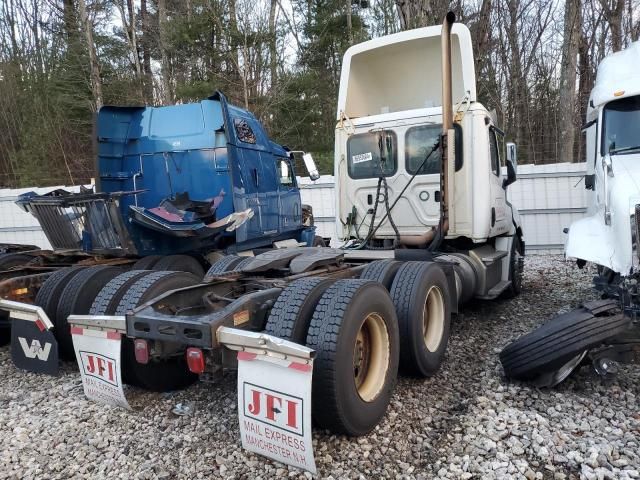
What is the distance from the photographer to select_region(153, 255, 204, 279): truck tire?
19.4 ft

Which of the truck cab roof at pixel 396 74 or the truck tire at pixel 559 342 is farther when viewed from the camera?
the truck cab roof at pixel 396 74

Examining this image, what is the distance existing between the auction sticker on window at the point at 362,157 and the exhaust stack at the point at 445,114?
119cm

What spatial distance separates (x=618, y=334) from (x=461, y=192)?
286 centimetres

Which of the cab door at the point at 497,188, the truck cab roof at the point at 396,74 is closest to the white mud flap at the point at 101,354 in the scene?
the truck cab roof at the point at 396,74

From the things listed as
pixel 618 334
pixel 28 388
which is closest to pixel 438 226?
pixel 618 334

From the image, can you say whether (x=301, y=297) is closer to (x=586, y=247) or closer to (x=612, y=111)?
(x=586, y=247)

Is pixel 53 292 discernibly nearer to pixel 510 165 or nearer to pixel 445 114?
pixel 445 114

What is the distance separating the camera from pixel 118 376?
321 cm

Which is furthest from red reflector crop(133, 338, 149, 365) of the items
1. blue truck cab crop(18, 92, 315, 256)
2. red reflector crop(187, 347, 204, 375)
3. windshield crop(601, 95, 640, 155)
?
windshield crop(601, 95, 640, 155)

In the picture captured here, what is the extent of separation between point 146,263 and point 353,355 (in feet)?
12.4

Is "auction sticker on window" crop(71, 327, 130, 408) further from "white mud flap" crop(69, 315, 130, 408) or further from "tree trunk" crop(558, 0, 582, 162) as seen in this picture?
"tree trunk" crop(558, 0, 582, 162)

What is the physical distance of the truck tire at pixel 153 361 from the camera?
3400mm

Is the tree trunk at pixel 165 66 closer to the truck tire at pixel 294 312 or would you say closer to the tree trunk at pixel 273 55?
the tree trunk at pixel 273 55

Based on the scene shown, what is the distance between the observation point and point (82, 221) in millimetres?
5934
